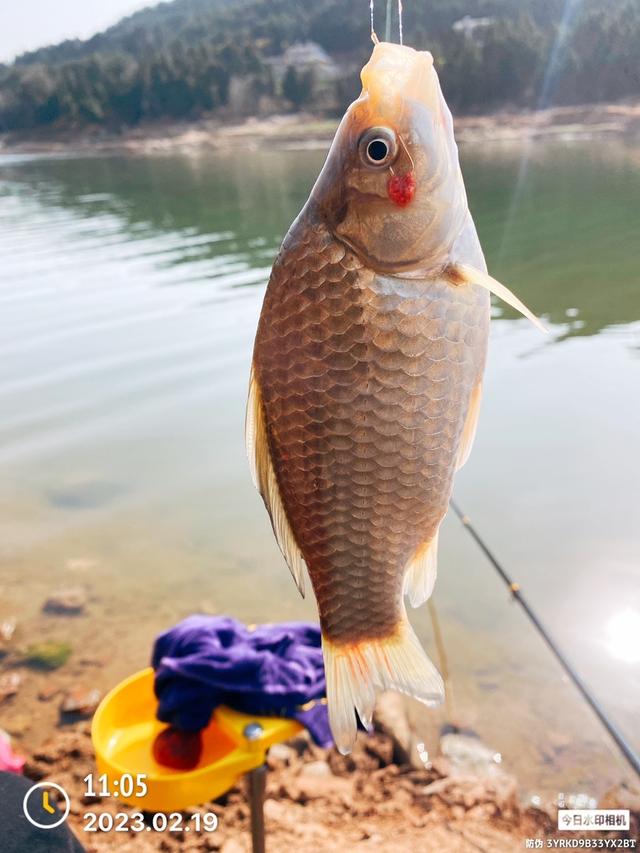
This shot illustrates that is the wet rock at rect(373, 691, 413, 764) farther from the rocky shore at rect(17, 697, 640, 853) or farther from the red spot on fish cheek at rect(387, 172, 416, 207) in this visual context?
the red spot on fish cheek at rect(387, 172, 416, 207)

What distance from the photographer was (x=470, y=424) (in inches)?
58.0

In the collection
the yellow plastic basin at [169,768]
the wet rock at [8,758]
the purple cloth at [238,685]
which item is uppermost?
→ the purple cloth at [238,685]

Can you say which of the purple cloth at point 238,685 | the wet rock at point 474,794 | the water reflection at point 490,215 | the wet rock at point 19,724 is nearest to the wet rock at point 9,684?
the wet rock at point 19,724

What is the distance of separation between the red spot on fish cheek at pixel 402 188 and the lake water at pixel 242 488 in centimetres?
320

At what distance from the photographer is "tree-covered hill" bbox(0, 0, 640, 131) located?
156 feet

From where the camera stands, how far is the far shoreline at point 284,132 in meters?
43.0

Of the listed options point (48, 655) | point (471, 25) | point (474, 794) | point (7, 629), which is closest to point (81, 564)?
point (7, 629)

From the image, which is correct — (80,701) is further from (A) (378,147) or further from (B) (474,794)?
(A) (378,147)

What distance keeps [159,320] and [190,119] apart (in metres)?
67.5

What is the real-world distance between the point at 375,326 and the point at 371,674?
2.57 ft

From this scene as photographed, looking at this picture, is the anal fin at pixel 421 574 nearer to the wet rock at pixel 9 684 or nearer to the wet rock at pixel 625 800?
the wet rock at pixel 625 800

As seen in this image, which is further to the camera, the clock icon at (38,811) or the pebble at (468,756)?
the pebble at (468,756)

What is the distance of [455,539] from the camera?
561 centimetres

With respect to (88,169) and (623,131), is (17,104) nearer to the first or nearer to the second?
(88,169)
